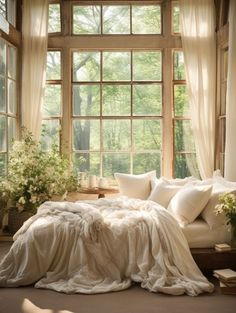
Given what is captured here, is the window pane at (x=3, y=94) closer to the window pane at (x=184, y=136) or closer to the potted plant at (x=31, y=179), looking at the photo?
the potted plant at (x=31, y=179)

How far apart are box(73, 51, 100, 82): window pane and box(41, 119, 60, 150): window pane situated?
0.78 m

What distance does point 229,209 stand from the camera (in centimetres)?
399

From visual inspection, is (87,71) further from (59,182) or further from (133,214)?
(133,214)

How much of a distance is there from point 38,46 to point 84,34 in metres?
0.75

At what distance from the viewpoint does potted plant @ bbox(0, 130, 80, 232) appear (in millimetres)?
5770

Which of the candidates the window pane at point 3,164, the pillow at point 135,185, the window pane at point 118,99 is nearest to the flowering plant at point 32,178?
the window pane at point 3,164

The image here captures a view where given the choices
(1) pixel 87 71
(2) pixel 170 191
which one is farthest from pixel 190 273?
(1) pixel 87 71

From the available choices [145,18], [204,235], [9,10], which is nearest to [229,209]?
[204,235]

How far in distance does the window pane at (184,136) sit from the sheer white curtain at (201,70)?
26 centimetres

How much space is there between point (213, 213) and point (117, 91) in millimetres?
3019

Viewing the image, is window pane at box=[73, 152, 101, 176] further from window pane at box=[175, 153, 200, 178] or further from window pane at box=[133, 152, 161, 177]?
window pane at box=[175, 153, 200, 178]

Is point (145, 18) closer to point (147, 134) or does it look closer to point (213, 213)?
point (147, 134)

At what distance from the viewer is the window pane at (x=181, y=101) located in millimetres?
6535

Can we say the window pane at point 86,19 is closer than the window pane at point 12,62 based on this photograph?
No
